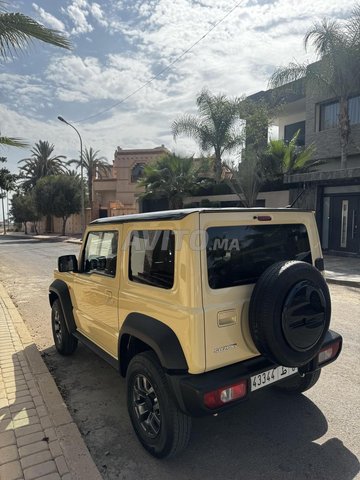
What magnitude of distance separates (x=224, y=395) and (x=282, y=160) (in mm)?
17354

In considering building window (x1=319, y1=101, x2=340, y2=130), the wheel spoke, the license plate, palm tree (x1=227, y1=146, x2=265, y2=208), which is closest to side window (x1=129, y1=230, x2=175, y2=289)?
the wheel spoke

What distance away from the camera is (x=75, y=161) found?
48.0m

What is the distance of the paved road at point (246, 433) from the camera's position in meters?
2.54

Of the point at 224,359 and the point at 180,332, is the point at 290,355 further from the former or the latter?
the point at 180,332

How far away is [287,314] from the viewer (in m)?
2.43

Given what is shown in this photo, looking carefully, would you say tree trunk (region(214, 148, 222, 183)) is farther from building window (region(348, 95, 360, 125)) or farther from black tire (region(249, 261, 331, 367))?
black tire (region(249, 261, 331, 367))

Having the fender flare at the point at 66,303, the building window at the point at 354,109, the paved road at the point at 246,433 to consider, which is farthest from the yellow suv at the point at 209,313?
the building window at the point at 354,109

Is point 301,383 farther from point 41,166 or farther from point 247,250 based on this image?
point 41,166

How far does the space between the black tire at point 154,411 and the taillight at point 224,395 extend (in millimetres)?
277

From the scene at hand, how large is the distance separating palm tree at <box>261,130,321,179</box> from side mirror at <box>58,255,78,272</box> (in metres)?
15.9

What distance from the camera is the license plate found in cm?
254

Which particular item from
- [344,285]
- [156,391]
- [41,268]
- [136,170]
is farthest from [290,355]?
[136,170]

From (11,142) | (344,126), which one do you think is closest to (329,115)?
(344,126)

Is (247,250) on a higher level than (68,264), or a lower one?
higher
